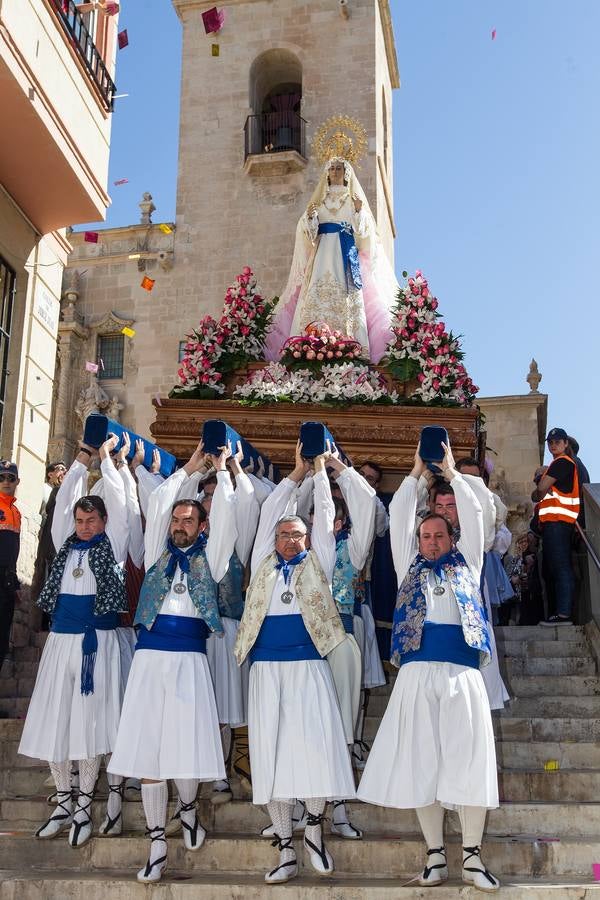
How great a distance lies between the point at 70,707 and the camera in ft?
19.1

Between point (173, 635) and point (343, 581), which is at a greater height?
point (343, 581)

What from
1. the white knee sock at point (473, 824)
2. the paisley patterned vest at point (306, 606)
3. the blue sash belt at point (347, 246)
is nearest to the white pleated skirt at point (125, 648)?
the paisley patterned vest at point (306, 606)

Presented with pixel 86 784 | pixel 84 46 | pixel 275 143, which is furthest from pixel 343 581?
pixel 275 143

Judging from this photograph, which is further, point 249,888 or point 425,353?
point 425,353

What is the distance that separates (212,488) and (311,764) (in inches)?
87.2

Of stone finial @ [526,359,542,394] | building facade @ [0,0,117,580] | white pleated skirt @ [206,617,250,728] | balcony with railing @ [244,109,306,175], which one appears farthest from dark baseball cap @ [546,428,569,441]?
balcony with railing @ [244,109,306,175]

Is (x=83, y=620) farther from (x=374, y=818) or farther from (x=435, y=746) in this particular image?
(x=435, y=746)

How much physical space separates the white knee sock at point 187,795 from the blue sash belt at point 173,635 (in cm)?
70

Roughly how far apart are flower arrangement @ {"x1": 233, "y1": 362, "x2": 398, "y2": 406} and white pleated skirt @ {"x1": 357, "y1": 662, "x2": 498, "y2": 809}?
405cm

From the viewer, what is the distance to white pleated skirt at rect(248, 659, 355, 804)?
17.0 ft

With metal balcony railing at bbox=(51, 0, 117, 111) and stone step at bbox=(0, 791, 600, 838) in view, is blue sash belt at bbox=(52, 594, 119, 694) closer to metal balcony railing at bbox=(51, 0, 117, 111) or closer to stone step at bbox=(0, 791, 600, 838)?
stone step at bbox=(0, 791, 600, 838)

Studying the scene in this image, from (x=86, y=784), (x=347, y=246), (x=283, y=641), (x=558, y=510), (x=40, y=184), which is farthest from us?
(x=347, y=246)

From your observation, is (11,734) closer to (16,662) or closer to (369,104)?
(16,662)

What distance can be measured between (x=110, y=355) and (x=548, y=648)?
15.5 m
